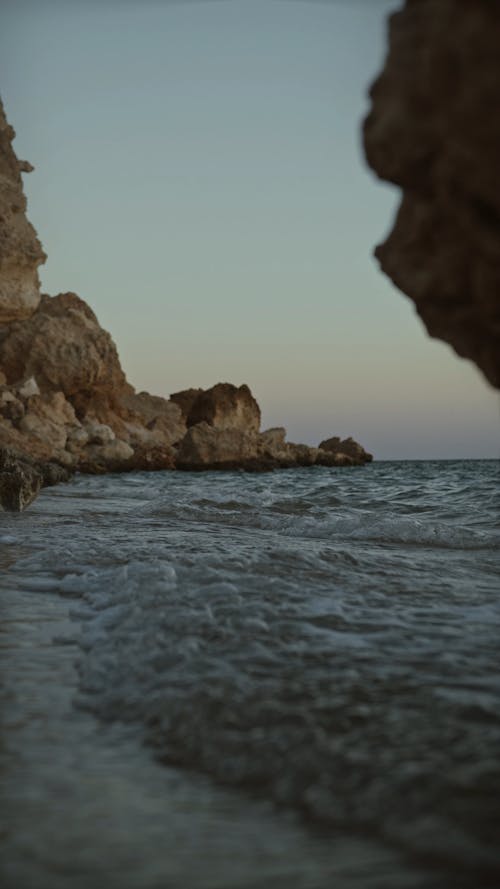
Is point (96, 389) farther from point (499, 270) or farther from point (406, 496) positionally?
point (499, 270)

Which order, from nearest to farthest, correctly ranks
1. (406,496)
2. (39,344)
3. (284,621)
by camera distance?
Result: (284,621), (406,496), (39,344)

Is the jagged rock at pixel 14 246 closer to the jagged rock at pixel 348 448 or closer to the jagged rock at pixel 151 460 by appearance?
the jagged rock at pixel 151 460

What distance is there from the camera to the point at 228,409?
52969 mm

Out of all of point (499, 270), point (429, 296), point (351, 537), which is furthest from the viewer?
point (351, 537)

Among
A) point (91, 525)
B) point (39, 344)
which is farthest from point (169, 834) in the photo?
point (39, 344)

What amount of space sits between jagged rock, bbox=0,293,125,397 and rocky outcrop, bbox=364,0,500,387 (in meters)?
48.4

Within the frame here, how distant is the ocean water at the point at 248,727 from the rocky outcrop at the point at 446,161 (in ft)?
3.81

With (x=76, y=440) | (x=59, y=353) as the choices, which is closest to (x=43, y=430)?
(x=76, y=440)

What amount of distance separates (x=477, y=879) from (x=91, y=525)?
25.7ft

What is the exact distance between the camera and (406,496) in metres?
14.9

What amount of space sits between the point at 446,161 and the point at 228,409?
168 feet

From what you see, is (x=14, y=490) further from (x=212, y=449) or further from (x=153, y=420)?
(x=153, y=420)

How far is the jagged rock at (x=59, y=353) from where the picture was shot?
48.6 metres

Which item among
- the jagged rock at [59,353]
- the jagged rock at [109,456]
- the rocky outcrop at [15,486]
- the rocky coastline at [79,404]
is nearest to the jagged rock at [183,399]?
the rocky coastline at [79,404]
